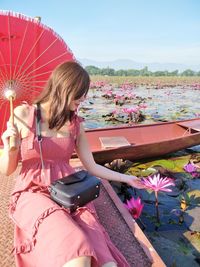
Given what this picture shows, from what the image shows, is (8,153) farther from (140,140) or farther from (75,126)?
(140,140)

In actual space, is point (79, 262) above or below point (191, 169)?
above

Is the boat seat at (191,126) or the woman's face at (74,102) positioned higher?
the woman's face at (74,102)

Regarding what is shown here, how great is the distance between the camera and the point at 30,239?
69.9 inches

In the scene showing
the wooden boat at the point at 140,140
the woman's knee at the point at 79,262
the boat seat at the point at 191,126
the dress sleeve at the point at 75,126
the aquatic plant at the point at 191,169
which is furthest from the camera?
the boat seat at the point at 191,126

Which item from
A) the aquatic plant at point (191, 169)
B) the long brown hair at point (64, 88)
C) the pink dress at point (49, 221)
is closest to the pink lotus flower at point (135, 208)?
the pink dress at point (49, 221)

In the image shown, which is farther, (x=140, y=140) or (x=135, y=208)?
(x=140, y=140)

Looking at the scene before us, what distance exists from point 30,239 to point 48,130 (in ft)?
2.14

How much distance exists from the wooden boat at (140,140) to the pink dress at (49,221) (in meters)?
2.02

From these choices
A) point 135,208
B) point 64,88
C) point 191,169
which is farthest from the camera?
point 191,169

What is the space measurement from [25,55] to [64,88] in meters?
0.58

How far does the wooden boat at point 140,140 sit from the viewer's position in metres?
4.28

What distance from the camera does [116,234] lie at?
2.34 meters

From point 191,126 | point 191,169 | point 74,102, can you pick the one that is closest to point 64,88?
point 74,102

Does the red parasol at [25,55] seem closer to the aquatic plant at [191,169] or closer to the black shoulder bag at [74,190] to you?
the black shoulder bag at [74,190]
